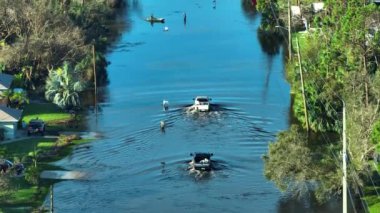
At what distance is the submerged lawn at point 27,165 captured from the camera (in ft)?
202

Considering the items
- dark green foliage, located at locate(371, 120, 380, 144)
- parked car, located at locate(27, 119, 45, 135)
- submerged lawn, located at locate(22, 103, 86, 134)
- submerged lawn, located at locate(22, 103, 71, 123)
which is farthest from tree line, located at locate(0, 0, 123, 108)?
dark green foliage, located at locate(371, 120, 380, 144)

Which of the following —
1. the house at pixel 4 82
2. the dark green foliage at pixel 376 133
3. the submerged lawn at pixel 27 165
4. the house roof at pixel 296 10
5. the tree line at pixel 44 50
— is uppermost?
the house roof at pixel 296 10

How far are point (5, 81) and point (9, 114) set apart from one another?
40.5 ft

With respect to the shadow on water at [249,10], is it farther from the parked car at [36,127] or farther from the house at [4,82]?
the parked car at [36,127]

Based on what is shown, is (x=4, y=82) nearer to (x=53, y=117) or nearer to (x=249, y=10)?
(x=53, y=117)

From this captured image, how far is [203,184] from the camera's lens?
6544 cm

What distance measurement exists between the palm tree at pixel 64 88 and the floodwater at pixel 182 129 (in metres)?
3.28

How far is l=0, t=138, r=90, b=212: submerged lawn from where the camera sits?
61.6m

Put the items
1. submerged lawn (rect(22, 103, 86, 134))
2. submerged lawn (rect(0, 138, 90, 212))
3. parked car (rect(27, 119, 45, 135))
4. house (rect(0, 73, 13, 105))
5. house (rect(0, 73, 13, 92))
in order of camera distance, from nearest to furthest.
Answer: submerged lawn (rect(0, 138, 90, 212))
parked car (rect(27, 119, 45, 135))
submerged lawn (rect(22, 103, 86, 134))
house (rect(0, 73, 13, 105))
house (rect(0, 73, 13, 92))

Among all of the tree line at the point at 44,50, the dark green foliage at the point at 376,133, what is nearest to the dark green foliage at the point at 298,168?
the dark green foliage at the point at 376,133

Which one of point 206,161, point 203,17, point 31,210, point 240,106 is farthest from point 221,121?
point 203,17

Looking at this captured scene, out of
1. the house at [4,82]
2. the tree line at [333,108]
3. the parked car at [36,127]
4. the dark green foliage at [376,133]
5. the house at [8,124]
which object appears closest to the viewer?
the dark green foliage at [376,133]

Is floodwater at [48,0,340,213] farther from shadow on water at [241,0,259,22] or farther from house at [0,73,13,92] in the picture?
shadow on water at [241,0,259,22]

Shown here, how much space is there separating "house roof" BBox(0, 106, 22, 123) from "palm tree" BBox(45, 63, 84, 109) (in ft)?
25.2
